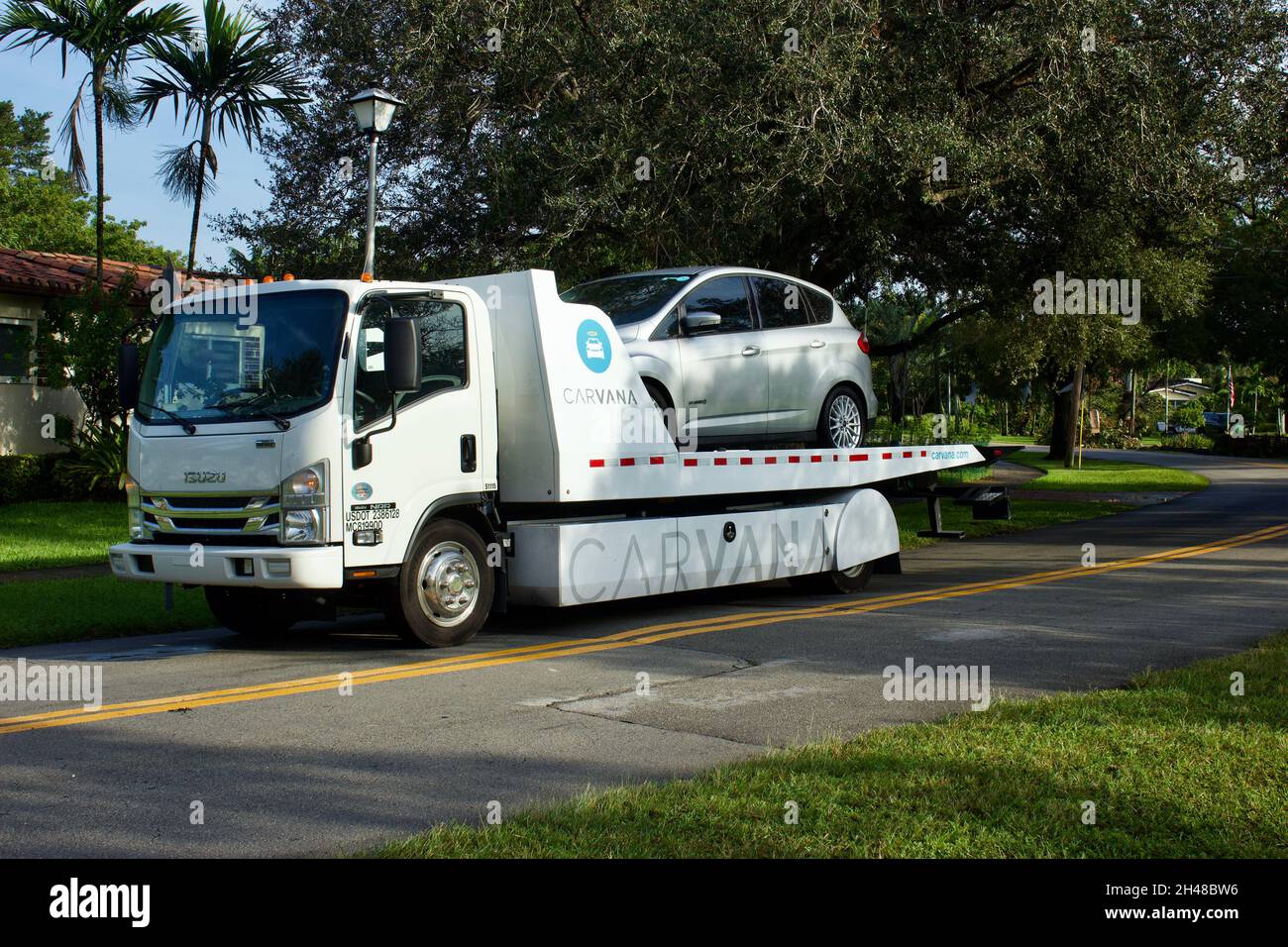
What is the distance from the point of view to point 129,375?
8828 mm

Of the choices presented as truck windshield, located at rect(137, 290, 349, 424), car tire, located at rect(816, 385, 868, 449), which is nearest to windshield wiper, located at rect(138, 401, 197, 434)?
truck windshield, located at rect(137, 290, 349, 424)

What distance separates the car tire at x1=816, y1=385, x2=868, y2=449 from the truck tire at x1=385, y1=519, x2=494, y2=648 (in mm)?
4161

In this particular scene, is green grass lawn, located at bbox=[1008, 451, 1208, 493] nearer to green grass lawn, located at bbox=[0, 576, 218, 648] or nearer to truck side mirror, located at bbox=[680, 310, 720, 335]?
truck side mirror, located at bbox=[680, 310, 720, 335]

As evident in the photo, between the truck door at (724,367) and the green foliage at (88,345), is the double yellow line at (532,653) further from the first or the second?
the green foliage at (88,345)

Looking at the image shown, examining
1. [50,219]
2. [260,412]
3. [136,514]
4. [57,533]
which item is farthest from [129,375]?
[50,219]

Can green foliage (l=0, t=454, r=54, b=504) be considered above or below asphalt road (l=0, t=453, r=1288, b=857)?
above

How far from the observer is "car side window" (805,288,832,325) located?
39.3 feet

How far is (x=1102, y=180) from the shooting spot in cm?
1619

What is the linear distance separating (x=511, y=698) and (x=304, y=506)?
1969 mm

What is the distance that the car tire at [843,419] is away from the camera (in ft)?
39.4

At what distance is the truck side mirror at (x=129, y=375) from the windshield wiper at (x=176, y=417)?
0.39ft

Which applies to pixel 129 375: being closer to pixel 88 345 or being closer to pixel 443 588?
pixel 443 588

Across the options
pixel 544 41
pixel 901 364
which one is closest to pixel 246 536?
pixel 544 41
